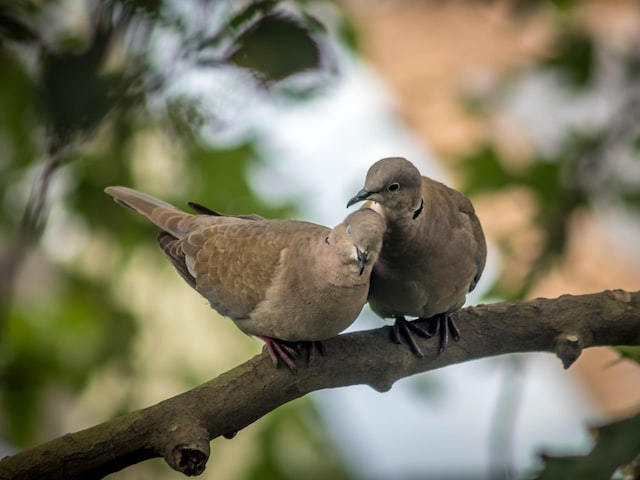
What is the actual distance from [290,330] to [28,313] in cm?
106

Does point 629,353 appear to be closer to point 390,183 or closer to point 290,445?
point 390,183

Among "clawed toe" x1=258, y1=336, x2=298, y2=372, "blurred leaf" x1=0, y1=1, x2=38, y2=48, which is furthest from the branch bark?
"blurred leaf" x1=0, y1=1, x2=38, y2=48

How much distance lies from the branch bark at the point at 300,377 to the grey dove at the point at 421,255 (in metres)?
0.04

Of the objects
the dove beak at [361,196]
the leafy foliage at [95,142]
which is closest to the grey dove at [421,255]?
the dove beak at [361,196]

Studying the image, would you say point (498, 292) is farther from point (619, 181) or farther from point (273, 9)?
point (273, 9)

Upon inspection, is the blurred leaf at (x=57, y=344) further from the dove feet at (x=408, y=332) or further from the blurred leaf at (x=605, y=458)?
the blurred leaf at (x=605, y=458)

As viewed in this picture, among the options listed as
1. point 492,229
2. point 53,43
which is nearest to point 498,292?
point 492,229

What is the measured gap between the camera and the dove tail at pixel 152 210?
4.17 ft

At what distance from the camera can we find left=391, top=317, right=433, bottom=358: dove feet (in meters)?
1.09

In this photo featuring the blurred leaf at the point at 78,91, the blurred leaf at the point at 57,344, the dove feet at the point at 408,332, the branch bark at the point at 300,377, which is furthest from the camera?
the blurred leaf at the point at 57,344

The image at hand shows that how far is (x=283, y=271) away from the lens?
1.03 m

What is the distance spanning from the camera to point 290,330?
0.99m

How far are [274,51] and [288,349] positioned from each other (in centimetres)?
50

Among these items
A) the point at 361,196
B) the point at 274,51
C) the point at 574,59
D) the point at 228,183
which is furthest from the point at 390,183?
the point at 574,59
